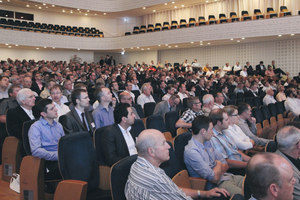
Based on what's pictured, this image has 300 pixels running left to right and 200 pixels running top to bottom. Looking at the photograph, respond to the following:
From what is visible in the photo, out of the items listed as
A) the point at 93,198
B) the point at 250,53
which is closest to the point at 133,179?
the point at 93,198

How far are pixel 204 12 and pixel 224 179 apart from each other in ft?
50.6

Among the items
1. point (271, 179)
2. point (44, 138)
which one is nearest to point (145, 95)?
point (44, 138)

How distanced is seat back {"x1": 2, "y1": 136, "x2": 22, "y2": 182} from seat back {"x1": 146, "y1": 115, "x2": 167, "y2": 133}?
1560 mm

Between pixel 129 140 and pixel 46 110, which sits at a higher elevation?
pixel 46 110

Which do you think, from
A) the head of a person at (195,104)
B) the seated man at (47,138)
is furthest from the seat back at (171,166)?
the head of a person at (195,104)

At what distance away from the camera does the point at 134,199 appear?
1.61 m

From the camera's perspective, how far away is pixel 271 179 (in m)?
1.33

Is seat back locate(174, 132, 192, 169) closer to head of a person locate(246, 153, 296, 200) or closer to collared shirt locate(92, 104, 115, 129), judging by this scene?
head of a person locate(246, 153, 296, 200)

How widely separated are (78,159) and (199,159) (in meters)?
1.05

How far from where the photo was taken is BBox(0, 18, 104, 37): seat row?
45.9ft

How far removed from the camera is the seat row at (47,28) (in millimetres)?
13984

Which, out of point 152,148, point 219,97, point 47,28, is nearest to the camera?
point 152,148

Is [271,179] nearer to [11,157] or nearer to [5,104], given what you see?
[11,157]

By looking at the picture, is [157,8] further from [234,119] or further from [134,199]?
[134,199]
